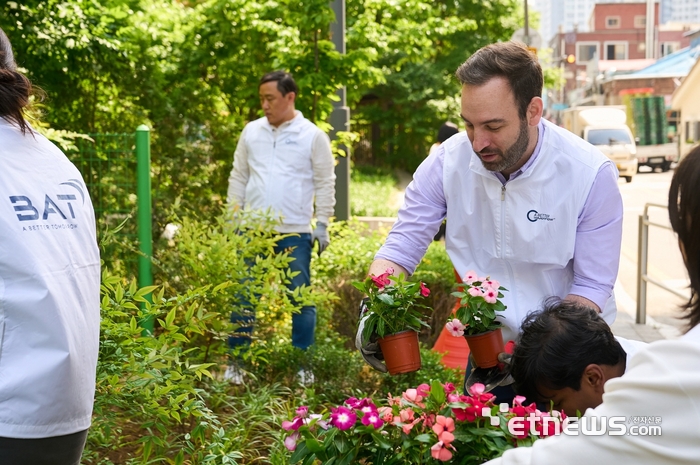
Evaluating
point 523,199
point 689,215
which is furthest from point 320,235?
point 689,215

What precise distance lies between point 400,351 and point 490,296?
1.02ft

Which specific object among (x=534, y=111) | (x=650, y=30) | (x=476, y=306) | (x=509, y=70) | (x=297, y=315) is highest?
(x=650, y=30)

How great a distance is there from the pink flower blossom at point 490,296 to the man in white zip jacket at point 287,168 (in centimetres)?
326

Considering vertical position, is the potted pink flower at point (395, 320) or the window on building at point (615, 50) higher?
the window on building at point (615, 50)

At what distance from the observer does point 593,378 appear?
2.46 m

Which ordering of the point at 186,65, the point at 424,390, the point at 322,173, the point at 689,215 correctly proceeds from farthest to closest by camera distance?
the point at 186,65 → the point at 322,173 → the point at 424,390 → the point at 689,215

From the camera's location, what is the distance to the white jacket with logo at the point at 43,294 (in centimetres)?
Answer: 184

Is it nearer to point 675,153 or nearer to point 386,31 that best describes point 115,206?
point 386,31

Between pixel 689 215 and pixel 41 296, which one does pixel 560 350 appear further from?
pixel 41 296

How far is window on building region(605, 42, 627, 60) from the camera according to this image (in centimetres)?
10425

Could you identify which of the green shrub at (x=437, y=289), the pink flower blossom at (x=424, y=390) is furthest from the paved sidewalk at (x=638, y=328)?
the pink flower blossom at (x=424, y=390)

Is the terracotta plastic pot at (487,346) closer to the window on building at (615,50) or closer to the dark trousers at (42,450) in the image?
the dark trousers at (42,450)

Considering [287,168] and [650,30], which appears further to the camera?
[650,30]

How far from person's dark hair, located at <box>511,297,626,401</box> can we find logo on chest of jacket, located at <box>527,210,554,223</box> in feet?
1.23
